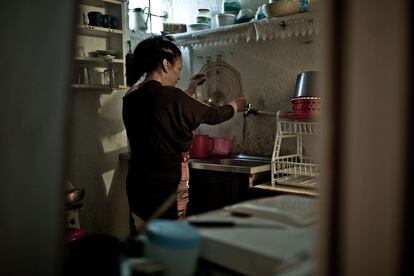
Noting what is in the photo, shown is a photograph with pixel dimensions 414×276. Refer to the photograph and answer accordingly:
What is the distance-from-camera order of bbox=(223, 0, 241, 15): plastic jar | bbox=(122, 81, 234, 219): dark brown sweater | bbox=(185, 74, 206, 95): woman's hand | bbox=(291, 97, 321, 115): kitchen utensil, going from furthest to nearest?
bbox=(223, 0, 241, 15): plastic jar < bbox=(185, 74, 206, 95): woman's hand < bbox=(291, 97, 321, 115): kitchen utensil < bbox=(122, 81, 234, 219): dark brown sweater

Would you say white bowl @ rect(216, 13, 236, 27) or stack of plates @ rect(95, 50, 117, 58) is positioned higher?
white bowl @ rect(216, 13, 236, 27)

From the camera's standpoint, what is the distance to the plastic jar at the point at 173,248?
68 cm

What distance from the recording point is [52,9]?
2.01ft

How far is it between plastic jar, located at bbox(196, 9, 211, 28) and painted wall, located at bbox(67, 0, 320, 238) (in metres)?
0.15

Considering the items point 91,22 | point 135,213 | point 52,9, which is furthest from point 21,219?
point 91,22

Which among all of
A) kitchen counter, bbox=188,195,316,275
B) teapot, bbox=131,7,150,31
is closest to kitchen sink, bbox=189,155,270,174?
teapot, bbox=131,7,150,31

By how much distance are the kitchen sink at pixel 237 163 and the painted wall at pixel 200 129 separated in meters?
0.18

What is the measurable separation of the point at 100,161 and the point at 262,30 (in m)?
1.80

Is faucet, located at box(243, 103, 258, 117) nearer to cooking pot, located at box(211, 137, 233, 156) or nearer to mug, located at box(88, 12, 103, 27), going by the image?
cooking pot, located at box(211, 137, 233, 156)

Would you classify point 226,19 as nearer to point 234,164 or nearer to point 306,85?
point 306,85

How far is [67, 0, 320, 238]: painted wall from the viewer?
3.04 m

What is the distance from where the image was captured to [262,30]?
2.66 meters

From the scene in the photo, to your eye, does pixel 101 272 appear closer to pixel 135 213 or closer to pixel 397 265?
pixel 397 265

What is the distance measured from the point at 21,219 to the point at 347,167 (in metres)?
0.50
